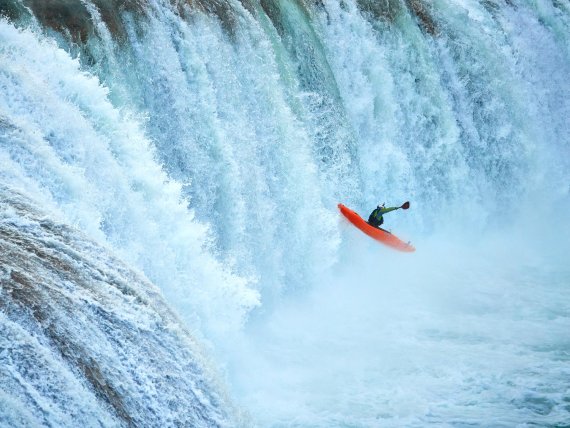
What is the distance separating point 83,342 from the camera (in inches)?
185

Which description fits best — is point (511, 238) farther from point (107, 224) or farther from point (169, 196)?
point (107, 224)

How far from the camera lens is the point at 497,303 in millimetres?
10977

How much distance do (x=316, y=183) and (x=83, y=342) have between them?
22.3ft

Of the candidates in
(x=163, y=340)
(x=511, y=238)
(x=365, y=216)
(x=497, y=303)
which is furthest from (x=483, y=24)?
(x=163, y=340)

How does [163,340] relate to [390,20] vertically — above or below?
below

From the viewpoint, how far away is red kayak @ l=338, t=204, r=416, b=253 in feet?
37.4

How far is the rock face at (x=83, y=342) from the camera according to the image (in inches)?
169

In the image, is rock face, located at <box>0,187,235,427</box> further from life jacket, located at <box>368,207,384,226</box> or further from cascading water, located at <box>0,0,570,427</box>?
life jacket, located at <box>368,207,384,226</box>

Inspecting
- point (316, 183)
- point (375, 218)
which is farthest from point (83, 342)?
point (375, 218)

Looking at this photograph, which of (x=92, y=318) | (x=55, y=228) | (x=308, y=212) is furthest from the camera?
(x=308, y=212)

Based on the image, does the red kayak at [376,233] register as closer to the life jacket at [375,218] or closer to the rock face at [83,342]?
the life jacket at [375,218]

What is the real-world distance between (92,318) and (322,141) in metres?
7.22

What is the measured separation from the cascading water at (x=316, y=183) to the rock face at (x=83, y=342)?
46 cm

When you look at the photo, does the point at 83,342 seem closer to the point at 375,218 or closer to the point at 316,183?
the point at 316,183
